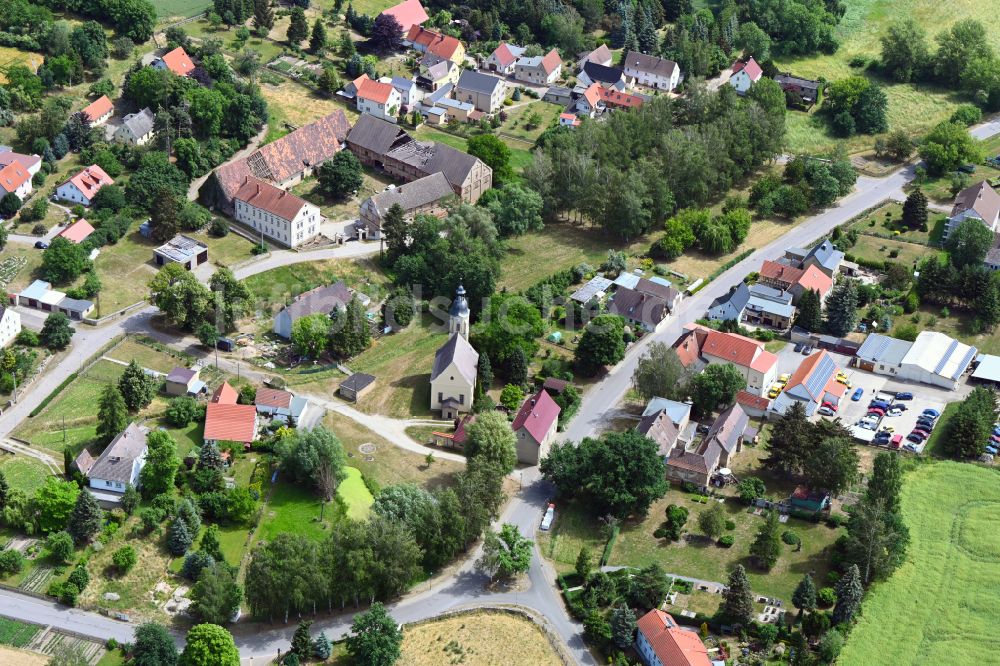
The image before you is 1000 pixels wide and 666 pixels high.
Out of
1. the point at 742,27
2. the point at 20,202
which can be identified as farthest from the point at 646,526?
the point at 742,27

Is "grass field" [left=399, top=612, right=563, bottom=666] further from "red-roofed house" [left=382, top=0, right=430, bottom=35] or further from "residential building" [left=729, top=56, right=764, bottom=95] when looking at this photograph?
"red-roofed house" [left=382, top=0, right=430, bottom=35]

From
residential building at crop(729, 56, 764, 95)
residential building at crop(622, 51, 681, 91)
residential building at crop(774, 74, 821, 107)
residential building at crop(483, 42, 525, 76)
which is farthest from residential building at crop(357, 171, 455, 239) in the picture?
residential building at crop(774, 74, 821, 107)

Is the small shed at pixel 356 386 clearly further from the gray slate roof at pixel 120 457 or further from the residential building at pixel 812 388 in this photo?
the residential building at pixel 812 388

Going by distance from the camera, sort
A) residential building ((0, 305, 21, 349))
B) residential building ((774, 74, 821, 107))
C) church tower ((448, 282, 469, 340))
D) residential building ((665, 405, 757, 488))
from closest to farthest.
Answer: residential building ((665, 405, 757, 488)), residential building ((0, 305, 21, 349)), church tower ((448, 282, 469, 340)), residential building ((774, 74, 821, 107))

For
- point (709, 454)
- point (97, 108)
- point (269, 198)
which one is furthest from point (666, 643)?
point (97, 108)

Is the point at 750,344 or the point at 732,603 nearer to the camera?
the point at 732,603

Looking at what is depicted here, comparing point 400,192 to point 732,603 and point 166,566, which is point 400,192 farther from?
point 732,603
